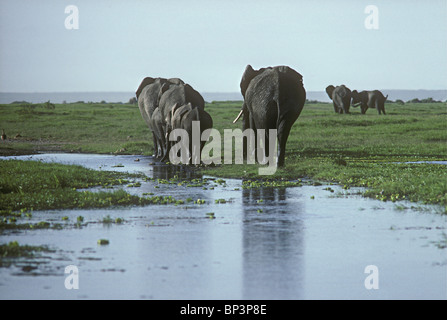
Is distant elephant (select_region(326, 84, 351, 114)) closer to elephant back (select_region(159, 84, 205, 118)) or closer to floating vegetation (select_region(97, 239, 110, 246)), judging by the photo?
elephant back (select_region(159, 84, 205, 118))

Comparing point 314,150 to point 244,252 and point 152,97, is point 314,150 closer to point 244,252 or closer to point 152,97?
point 152,97

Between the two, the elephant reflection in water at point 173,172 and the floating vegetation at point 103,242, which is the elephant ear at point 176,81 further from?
the floating vegetation at point 103,242

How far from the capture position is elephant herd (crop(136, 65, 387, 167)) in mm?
19844

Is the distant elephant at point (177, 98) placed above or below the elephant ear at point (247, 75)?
below

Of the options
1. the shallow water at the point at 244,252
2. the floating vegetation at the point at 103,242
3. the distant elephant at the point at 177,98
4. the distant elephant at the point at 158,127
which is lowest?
the shallow water at the point at 244,252

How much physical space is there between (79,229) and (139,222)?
1.17m

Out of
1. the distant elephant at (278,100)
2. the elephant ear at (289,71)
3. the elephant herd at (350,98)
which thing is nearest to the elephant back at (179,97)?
the distant elephant at (278,100)

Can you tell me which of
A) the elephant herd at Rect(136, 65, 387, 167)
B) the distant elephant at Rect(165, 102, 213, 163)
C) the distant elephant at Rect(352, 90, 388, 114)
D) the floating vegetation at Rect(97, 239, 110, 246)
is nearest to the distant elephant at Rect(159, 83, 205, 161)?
the elephant herd at Rect(136, 65, 387, 167)

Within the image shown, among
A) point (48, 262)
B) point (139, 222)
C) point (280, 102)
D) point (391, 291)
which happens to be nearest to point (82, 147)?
point (280, 102)

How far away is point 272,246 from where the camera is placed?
1034cm

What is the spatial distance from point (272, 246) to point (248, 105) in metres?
11.8

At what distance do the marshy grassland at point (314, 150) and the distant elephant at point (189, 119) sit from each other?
3.65ft

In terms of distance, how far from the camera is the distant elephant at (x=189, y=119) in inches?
840

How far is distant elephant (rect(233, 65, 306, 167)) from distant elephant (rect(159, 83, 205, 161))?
2.69m
